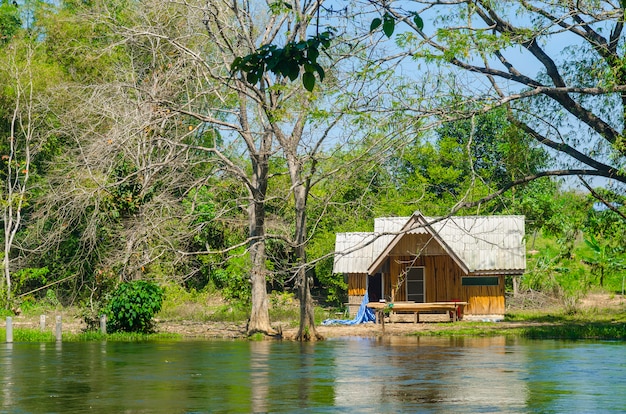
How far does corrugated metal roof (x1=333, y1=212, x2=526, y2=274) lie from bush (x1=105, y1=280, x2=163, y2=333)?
9353 millimetres

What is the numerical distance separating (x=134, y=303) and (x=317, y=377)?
640 inches

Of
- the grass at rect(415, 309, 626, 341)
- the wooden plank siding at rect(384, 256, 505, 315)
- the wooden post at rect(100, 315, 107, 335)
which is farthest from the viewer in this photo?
the wooden plank siding at rect(384, 256, 505, 315)

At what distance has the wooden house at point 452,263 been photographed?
42.4m

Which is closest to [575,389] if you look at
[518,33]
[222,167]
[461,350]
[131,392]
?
[131,392]

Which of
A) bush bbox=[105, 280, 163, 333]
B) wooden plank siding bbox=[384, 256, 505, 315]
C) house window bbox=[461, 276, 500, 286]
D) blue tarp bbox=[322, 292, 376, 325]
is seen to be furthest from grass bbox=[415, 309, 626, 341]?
bush bbox=[105, 280, 163, 333]

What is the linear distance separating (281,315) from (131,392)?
2796cm

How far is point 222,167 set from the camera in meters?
35.6

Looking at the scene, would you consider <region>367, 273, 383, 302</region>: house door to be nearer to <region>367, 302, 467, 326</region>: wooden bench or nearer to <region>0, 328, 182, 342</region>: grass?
<region>367, 302, 467, 326</region>: wooden bench

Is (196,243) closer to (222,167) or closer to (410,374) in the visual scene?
(222,167)

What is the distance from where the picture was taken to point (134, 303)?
114ft

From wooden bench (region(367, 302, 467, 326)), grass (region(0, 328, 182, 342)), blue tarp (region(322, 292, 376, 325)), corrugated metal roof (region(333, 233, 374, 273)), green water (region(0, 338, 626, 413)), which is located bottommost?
green water (region(0, 338, 626, 413))

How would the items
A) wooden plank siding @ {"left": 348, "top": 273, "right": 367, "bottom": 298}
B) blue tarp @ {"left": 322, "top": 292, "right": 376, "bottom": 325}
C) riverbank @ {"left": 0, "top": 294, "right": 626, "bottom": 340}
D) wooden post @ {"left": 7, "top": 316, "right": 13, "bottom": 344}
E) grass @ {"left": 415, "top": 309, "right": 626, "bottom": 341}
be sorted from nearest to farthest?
1. wooden post @ {"left": 7, "top": 316, "right": 13, "bottom": 344}
2. grass @ {"left": 415, "top": 309, "right": 626, "bottom": 341}
3. riverbank @ {"left": 0, "top": 294, "right": 626, "bottom": 340}
4. blue tarp @ {"left": 322, "top": 292, "right": 376, "bottom": 325}
5. wooden plank siding @ {"left": 348, "top": 273, "right": 367, "bottom": 298}

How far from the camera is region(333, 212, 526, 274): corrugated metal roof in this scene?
4200cm

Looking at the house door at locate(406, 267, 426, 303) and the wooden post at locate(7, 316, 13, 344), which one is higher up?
the house door at locate(406, 267, 426, 303)
